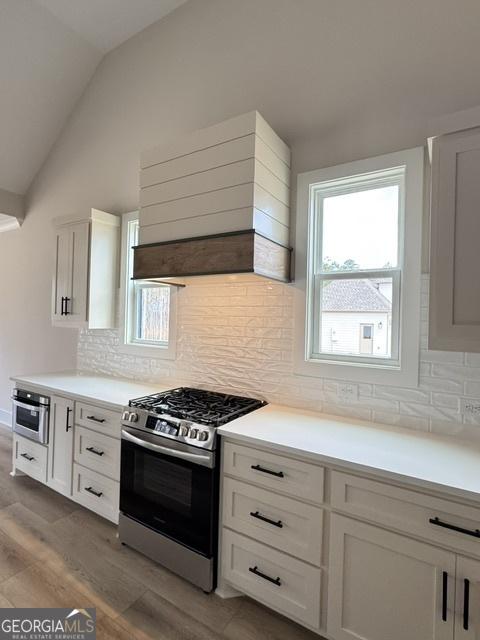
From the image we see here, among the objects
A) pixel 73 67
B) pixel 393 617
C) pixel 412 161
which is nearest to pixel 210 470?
pixel 393 617

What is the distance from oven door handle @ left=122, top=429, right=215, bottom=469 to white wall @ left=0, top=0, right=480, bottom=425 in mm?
763

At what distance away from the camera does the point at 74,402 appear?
98.1 inches

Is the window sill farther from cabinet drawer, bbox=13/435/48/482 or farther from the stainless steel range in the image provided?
cabinet drawer, bbox=13/435/48/482

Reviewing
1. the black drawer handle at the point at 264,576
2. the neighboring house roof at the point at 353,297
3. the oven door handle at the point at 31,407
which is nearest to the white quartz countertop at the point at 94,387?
the oven door handle at the point at 31,407

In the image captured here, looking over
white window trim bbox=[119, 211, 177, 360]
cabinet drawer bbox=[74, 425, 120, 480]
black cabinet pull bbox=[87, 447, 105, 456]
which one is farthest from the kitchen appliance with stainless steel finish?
white window trim bbox=[119, 211, 177, 360]

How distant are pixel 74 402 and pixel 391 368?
2231 millimetres

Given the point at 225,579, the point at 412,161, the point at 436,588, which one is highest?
the point at 412,161

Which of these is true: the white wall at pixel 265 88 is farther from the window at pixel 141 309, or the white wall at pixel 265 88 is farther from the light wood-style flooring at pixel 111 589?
the light wood-style flooring at pixel 111 589

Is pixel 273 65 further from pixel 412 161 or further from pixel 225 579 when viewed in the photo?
pixel 225 579

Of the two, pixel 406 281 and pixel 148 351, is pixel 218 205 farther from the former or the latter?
pixel 148 351

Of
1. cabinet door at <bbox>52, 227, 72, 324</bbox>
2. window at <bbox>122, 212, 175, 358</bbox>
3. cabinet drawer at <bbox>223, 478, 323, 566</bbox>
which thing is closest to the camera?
cabinet drawer at <bbox>223, 478, 323, 566</bbox>

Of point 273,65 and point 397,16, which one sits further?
point 273,65

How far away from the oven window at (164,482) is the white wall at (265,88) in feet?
2.75

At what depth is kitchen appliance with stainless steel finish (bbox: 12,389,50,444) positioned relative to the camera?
8.77 feet
